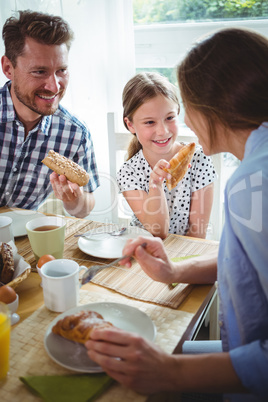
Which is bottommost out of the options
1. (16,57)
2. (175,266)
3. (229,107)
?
(175,266)

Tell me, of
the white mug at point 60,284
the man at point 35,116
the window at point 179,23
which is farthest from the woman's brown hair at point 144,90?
the white mug at point 60,284

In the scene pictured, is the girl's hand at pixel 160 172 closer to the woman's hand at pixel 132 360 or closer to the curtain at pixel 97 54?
the woman's hand at pixel 132 360

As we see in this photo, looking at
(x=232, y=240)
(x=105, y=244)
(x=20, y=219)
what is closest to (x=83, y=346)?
(x=232, y=240)

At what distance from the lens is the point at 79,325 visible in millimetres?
820

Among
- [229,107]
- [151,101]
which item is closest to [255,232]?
[229,107]

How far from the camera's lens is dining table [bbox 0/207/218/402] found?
759 millimetres

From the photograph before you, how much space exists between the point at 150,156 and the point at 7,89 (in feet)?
2.69

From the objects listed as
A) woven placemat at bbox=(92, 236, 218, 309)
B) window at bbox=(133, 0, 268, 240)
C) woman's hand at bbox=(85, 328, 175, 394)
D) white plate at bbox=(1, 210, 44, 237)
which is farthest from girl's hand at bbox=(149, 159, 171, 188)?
woman's hand at bbox=(85, 328, 175, 394)

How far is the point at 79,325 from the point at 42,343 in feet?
0.36

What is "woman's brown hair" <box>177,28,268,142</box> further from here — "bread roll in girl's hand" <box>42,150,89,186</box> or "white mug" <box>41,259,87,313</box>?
"bread roll in girl's hand" <box>42,150,89,186</box>

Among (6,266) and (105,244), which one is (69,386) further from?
(105,244)

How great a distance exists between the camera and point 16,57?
1.80 meters

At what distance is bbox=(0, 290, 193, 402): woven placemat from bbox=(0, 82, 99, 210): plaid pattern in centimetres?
105

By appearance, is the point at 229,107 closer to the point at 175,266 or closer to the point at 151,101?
the point at 175,266
